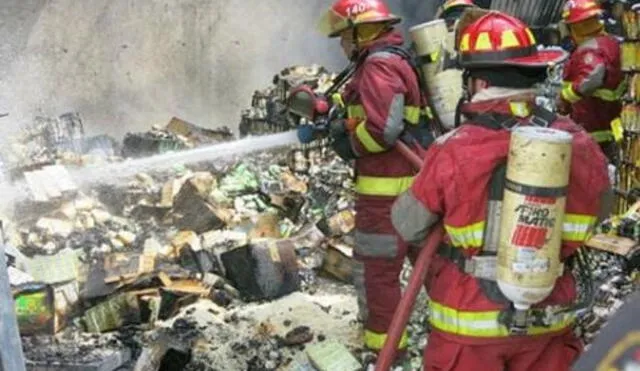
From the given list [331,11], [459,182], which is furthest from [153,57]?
[459,182]

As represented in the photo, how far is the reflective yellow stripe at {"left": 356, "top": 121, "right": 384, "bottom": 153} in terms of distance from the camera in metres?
4.80

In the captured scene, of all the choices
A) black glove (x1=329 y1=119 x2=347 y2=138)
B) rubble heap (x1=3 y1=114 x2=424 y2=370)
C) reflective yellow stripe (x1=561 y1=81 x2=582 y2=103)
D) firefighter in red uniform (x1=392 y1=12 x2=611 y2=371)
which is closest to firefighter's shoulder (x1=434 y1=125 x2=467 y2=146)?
firefighter in red uniform (x1=392 y1=12 x2=611 y2=371)

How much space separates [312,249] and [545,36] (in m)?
7.12

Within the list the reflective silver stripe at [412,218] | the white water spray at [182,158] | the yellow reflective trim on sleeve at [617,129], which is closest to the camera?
the reflective silver stripe at [412,218]

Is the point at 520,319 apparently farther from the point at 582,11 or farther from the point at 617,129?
the point at 582,11

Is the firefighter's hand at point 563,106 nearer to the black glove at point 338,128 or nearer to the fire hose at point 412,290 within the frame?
the black glove at point 338,128

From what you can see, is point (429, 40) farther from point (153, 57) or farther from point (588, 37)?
point (153, 57)

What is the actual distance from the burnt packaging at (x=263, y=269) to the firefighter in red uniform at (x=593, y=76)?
10.1 feet

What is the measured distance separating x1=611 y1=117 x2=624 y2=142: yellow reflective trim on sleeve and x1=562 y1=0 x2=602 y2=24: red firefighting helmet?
39.1 inches

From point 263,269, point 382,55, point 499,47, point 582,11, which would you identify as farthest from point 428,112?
point 582,11

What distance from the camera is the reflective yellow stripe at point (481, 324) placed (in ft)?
10.3

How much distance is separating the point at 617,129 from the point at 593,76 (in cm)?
57

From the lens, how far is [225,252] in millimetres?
6543

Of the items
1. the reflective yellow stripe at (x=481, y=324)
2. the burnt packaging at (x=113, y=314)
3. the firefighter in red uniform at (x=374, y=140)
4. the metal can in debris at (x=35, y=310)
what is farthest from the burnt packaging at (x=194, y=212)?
the reflective yellow stripe at (x=481, y=324)
